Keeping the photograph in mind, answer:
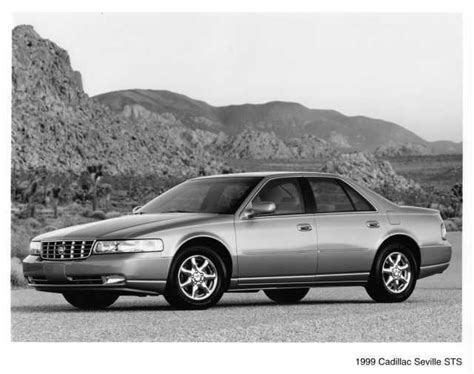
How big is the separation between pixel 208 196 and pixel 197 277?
141 centimetres

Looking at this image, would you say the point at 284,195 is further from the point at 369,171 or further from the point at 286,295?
the point at 369,171

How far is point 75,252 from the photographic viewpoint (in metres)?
10.6

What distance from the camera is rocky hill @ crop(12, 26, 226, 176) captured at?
6450cm

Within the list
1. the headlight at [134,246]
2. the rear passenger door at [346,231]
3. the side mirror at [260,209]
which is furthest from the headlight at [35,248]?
the rear passenger door at [346,231]

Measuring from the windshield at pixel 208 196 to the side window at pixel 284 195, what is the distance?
6.5 inches

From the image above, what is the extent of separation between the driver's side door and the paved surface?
0.46m

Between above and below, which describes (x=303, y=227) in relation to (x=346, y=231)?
above

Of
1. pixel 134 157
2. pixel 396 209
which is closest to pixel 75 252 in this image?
pixel 396 209

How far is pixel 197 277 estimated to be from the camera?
10570 mm

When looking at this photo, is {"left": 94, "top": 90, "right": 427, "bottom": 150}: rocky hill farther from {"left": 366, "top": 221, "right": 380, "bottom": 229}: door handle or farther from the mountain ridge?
{"left": 366, "top": 221, "right": 380, "bottom": 229}: door handle

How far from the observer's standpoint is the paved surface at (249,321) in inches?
369

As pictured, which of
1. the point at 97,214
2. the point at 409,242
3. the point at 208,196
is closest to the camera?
the point at 208,196

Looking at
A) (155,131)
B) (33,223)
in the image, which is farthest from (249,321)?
(155,131)

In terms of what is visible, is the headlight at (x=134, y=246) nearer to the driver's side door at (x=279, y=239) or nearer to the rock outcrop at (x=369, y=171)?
the driver's side door at (x=279, y=239)
